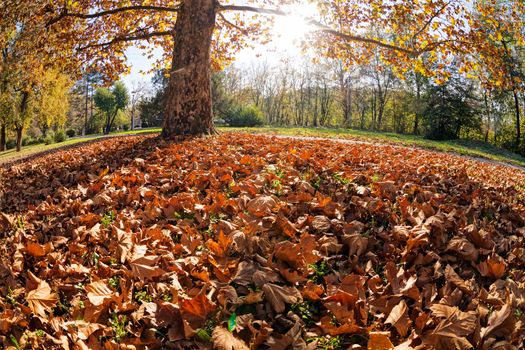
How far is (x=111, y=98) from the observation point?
5119 cm

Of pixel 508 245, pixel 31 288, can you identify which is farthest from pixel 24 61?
pixel 508 245

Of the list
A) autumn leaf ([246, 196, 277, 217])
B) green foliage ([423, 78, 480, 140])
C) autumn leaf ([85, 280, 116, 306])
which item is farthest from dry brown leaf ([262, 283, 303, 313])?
green foliage ([423, 78, 480, 140])

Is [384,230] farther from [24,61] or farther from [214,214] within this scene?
[24,61]

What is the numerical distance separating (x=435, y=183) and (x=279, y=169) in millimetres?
1877

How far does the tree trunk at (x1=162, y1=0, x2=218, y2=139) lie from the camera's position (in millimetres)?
7340

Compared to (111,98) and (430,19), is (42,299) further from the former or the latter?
(111,98)

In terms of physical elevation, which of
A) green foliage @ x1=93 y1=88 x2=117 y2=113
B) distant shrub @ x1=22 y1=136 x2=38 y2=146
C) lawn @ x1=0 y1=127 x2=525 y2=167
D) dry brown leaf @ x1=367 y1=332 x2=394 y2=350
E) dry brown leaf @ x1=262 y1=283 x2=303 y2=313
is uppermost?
green foliage @ x1=93 y1=88 x2=117 y2=113

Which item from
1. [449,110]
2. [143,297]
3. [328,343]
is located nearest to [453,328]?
[328,343]

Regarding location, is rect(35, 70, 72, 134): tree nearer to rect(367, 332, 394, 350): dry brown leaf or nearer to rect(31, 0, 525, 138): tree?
rect(31, 0, 525, 138): tree

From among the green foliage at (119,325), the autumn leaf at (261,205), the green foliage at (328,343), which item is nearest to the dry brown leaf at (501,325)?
the green foliage at (328,343)

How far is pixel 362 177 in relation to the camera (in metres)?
4.08

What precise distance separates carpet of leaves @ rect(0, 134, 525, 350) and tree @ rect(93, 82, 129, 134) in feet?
170

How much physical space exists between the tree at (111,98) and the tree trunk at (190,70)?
4826 centimetres

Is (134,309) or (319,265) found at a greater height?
(319,265)
